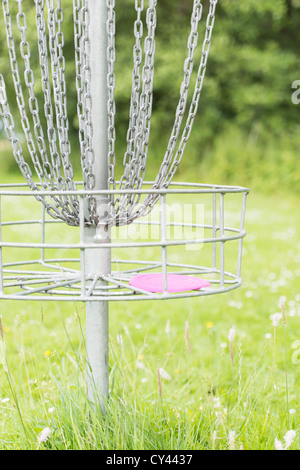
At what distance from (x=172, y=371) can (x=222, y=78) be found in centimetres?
1862

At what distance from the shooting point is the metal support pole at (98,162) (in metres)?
2.06

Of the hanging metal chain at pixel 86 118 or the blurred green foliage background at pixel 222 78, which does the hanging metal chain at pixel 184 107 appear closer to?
the hanging metal chain at pixel 86 118

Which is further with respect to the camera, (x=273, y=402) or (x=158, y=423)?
(x=273, y=402)

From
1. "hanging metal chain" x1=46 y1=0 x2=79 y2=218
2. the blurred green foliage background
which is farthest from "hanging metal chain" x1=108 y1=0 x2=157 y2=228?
the blurred green foliage background

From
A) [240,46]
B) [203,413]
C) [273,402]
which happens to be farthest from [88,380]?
[240,46]

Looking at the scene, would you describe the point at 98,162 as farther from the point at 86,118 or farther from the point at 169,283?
the point at 169,283

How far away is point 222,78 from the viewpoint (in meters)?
21.3

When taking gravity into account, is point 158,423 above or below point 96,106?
below

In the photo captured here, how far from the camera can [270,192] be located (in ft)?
50.2

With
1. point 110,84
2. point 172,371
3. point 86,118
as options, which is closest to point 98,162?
point 86,118

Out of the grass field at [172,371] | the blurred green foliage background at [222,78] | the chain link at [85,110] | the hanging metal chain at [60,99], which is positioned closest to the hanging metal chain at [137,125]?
the chain link at [85,110]
